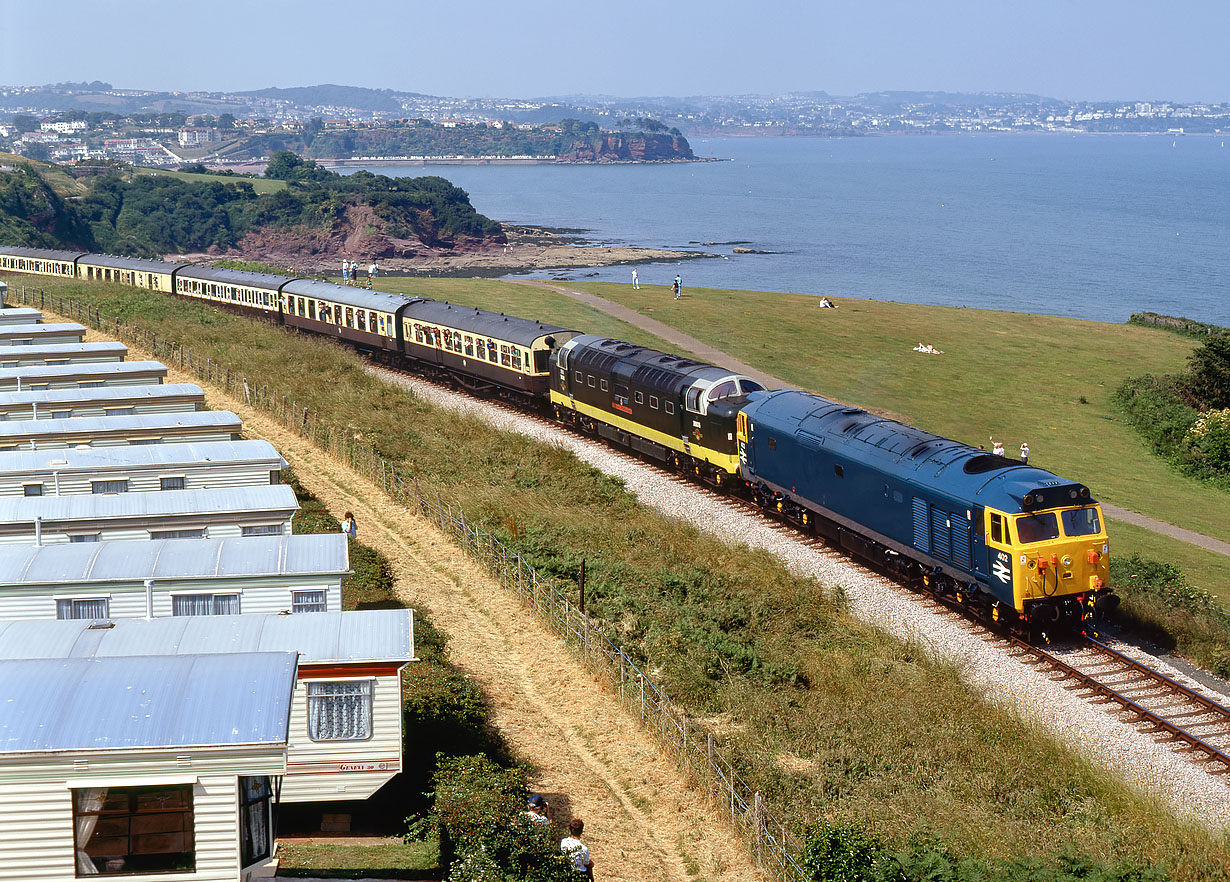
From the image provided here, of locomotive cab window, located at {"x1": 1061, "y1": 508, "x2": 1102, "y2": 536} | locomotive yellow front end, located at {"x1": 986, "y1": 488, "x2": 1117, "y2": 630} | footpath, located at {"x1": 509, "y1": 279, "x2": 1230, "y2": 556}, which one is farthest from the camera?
footpath, located at {"x1": 509, "y1": 279, "x2": 1230, "y2": 556}

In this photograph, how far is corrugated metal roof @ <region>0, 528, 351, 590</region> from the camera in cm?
2069

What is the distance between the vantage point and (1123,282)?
141750 millimetres

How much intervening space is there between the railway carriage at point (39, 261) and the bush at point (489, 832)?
81066 mm

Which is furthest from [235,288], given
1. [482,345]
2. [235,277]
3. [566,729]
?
[566,729]

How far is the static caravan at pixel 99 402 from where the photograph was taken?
35969 millimetres

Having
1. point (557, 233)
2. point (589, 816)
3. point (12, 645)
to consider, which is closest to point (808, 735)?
point (589, 816)

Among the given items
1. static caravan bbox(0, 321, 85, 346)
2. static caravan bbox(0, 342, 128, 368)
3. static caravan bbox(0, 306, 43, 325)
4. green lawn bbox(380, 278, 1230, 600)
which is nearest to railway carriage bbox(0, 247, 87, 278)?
green lawn bbox(380, 278, 1230, 600)

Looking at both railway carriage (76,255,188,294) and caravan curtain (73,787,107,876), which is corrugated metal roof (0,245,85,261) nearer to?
railway carriage (76,255,188,294)

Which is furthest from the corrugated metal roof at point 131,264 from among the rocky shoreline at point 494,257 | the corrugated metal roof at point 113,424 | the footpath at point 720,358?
the rocky shoreline at point 494,257

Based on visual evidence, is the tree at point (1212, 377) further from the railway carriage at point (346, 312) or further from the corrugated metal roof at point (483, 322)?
the railway carriage at point (346, 312)

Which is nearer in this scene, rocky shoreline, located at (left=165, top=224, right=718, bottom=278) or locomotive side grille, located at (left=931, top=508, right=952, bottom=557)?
locomotive side grille, located at (left=931, top=508, right=952, bottom=557)

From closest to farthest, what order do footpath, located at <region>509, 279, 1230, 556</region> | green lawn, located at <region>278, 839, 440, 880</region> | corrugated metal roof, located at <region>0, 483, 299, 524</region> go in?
green lawn, located at <region>278, 839, 440, 880</region>
corrugated metal roof, located at <region>0, 483, 299, 524</region>
footpath, located at <region>509, 279, 1230, 556</region>

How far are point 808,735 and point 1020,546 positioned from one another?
8.40 meters

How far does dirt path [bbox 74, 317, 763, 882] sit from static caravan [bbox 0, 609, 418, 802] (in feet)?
11.3
